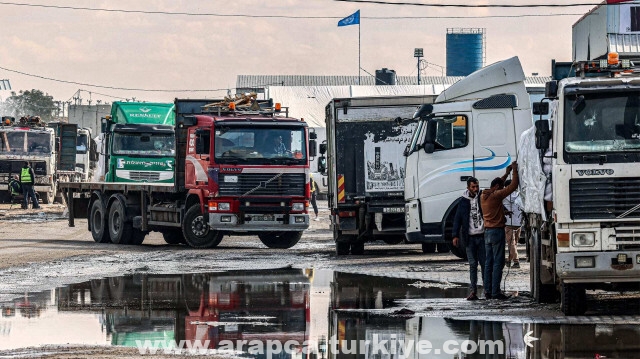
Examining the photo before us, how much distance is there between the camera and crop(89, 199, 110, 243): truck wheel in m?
30.0

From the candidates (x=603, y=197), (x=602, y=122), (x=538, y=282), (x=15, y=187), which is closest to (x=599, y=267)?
(x=603, y=197)

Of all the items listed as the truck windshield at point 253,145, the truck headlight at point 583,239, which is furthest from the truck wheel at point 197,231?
the truck headlight at point 583,239

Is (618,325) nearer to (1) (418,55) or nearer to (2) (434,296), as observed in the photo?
(2) (434,296)

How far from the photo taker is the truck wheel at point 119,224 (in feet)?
95.5

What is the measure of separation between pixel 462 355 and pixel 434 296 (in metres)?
5.42

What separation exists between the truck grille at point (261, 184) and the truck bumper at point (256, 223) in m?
0.49

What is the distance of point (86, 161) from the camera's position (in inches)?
2431

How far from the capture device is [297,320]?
13.6 meters

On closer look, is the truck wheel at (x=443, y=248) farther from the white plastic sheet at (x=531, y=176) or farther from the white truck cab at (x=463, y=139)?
the white plastic sheet at (x=531, y=176)

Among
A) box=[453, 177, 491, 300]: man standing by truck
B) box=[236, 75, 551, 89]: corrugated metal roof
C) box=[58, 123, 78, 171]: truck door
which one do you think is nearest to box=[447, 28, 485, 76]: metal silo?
box=[236, 75, 551, 89]: corrugated metal roof

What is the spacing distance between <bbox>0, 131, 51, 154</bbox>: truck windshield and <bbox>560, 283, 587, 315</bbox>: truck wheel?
3649 centimetres

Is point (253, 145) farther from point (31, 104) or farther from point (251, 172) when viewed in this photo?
point (31, 104)

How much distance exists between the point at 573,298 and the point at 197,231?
573 inches

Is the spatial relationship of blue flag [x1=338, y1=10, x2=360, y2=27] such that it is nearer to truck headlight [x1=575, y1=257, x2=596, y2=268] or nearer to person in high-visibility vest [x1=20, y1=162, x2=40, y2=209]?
person in high-visibility vest [x1=20, y1=162, x2=40, y2=209]
